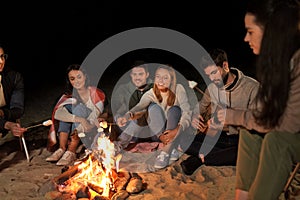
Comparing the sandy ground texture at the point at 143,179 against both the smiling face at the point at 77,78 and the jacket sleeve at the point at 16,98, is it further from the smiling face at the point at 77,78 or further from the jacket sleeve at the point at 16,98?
the smiling face at the point at 77,78

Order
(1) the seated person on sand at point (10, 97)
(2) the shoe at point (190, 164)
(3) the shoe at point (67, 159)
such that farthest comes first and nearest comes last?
1. (1) the seated person on sand at point (10, 97)
2. (3) the shoe at point (67, 159)
3. (2) the shoe at point (190, 164)

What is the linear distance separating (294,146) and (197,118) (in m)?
1.68

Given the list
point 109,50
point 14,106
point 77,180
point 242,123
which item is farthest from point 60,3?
point 242,123

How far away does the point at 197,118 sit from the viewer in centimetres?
408

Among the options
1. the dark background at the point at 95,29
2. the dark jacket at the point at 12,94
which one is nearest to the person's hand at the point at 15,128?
the dark jacket at the point at 12,94

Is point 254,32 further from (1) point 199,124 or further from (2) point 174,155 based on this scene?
(2) point 174,155

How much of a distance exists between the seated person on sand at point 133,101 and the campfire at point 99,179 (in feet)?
2.16

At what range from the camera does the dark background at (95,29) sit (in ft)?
29.3

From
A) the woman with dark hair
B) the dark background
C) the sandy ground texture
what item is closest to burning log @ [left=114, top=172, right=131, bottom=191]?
the sandy ground texture

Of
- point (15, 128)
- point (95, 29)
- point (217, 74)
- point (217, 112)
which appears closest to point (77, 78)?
point (15, 128)

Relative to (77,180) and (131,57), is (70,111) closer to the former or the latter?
(77,180)

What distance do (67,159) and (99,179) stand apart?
718mm

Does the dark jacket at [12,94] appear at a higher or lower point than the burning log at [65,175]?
higher

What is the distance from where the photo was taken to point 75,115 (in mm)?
4305
